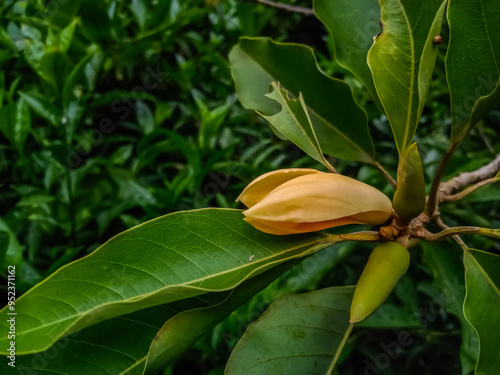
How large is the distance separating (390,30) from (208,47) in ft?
3.39

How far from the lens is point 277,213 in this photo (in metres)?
0.55

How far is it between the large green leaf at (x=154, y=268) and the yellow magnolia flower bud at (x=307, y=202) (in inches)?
1.6

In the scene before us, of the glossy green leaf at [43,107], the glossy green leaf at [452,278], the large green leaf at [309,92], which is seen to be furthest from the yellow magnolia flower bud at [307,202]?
the glossy green leaf at [43,107]

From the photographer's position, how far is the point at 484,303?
0.63 metres

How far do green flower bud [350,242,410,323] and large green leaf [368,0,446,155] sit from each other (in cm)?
18

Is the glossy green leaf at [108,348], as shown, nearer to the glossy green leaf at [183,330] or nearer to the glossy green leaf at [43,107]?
the glossy green leaf at [183,330]

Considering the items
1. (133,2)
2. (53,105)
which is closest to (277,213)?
(53,105)

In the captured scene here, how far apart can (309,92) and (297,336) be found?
43 centimetres

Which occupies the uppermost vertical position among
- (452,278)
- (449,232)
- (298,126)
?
(298,126)

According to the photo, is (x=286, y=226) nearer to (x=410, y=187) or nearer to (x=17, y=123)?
(x=410, y=187)

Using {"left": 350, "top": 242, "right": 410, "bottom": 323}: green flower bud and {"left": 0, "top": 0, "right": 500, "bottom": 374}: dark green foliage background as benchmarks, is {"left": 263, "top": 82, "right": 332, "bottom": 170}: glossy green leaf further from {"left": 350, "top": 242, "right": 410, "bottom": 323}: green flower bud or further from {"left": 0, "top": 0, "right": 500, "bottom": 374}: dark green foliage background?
{"left": 0, "top": 0, "right": 500, "bottom": 374}: dark green foliage background

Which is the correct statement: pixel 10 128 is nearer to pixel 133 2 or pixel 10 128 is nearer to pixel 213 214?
pixel 133 2

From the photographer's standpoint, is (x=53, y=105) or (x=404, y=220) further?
(x=53, y=105)

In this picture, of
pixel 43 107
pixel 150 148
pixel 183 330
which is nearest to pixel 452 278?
pixel 183 330
